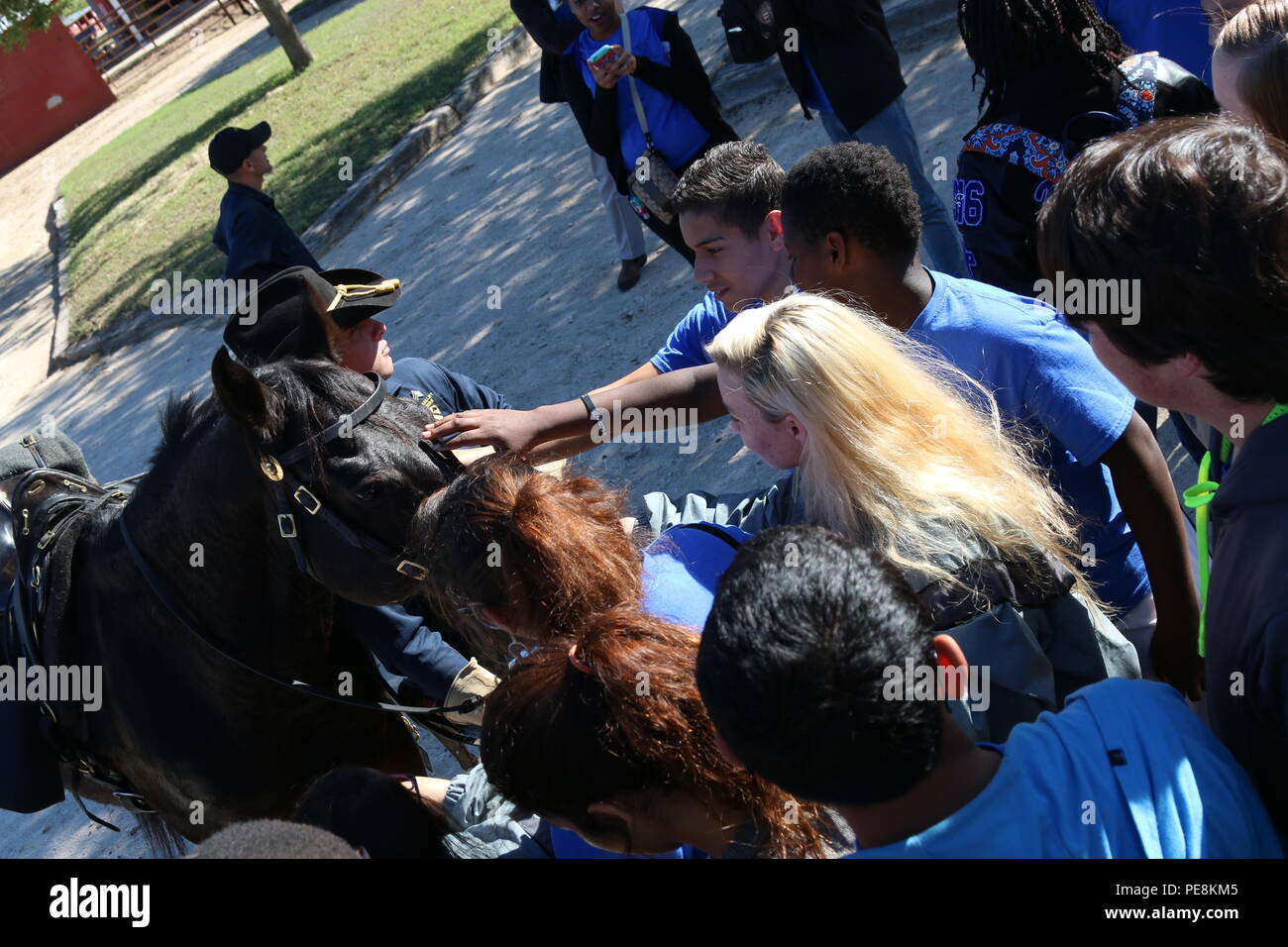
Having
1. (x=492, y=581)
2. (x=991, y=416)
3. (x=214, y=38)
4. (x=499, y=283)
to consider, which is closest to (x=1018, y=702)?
(x=991, y=416)

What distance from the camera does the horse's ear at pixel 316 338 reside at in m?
2.57

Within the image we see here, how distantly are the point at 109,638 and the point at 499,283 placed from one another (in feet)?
16.3

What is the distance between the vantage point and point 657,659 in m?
1.52

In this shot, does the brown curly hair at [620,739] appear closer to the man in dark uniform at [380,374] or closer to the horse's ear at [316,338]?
the man in dark uniform at [380,374]

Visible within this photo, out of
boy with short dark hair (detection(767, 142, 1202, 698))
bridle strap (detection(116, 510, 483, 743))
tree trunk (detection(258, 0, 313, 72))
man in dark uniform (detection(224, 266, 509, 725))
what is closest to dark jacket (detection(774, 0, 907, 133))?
boy with short dark hair (detection(767, 142, 1202, 698))

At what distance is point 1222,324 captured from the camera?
1.38m

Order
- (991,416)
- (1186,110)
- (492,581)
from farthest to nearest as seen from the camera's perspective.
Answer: (1186,110) → (991,416) → (492,581)

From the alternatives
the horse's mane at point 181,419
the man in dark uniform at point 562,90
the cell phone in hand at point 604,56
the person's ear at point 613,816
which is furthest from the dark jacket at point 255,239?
the person's ear at point 613,816

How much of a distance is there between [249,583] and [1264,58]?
8.38 feet

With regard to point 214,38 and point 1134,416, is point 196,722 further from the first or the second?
point 214,38

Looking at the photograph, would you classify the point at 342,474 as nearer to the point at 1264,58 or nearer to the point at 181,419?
the point at 181,419

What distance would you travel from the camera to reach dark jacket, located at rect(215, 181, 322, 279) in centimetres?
550

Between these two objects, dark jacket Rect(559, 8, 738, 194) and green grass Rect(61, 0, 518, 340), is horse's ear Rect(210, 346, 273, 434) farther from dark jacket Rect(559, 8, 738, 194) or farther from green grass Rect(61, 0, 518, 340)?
green grass Rect(61, 0, 518, 340)

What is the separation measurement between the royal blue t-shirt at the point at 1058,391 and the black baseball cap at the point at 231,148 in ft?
15.6
